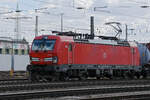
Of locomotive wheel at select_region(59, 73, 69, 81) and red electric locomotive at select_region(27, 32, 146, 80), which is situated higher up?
red electric locomotive at select_region(27, 32, 146, 80)

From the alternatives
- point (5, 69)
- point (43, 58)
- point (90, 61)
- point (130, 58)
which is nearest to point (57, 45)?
point (43, 58)

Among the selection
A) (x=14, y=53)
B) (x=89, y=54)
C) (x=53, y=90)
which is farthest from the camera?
(x=14, y=53)

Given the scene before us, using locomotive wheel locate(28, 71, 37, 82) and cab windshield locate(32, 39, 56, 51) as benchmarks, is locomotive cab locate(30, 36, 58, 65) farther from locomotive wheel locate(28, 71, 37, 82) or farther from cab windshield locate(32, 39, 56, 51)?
locomotive wheel locate(28, 71, 37, 82)

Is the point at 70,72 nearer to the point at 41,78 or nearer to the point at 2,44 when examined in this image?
the point at 41,78

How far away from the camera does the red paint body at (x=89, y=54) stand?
86.1 ft

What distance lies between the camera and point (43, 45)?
1059 inches

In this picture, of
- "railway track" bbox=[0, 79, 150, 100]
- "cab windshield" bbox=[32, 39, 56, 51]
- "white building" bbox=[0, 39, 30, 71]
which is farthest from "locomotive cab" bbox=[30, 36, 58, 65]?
"white building" bbox=[0, 39, 30, 71]

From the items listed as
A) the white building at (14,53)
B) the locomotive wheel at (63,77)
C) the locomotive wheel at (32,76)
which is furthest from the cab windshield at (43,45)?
the white building at (14,53)

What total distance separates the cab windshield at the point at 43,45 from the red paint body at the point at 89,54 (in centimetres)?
32

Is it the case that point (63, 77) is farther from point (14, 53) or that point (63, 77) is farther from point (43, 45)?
point (14, 53)

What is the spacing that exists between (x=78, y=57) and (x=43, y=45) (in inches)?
120

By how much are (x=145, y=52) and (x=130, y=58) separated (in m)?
2.89

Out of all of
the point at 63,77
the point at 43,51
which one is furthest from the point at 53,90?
the point at 43,51

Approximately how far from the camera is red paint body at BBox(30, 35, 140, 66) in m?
26.2
